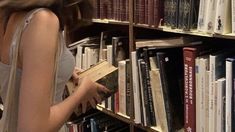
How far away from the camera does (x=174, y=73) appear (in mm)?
1504

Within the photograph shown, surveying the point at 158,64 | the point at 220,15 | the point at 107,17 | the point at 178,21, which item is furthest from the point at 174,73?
the point at 107,17

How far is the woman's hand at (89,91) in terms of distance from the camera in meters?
1.09

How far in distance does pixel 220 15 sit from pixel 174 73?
350 millimetres

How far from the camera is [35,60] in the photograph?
871 millimetres

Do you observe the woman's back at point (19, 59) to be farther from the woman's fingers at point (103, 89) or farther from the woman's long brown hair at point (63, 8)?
the woman's fingers at point (103, 89)

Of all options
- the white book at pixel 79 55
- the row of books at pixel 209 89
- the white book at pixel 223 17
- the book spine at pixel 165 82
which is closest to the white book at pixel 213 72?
the row of books at pixel 209 89

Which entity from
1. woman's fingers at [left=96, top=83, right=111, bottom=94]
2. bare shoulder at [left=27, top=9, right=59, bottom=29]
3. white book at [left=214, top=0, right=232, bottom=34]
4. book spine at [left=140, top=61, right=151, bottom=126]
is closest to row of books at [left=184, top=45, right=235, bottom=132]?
white book at [left=214, top=0, right=232, bottom=34]

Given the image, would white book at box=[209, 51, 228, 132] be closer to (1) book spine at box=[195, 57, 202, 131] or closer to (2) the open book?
(1) book spine at box=[195, 57, 202, 131]

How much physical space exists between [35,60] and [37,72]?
0.03 m

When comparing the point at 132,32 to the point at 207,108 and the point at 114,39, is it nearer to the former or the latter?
the point at 114,39

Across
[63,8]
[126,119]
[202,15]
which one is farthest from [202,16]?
[126,119]

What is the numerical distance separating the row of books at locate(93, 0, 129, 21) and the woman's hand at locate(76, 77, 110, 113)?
1.63ft

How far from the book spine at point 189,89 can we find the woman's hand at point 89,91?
33 centimetres

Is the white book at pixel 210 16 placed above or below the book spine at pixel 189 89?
above
